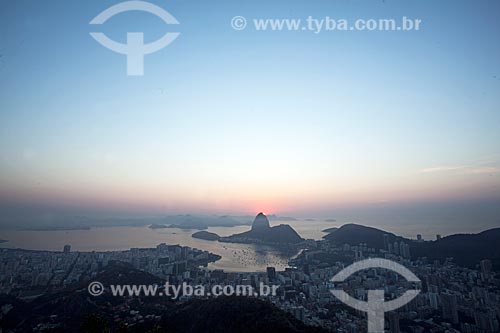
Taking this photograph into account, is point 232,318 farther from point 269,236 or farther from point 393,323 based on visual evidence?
point 269,236

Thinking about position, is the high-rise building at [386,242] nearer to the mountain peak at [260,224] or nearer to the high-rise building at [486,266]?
the high-rise building at [486,266]

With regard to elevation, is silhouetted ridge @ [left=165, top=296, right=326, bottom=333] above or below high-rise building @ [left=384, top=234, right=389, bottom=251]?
above

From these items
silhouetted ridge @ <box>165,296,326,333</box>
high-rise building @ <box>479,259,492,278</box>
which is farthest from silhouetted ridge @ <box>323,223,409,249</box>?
silhouetted ridge @ <box>165,296,326,333</box>

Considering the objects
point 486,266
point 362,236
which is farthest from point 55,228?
point 486,266

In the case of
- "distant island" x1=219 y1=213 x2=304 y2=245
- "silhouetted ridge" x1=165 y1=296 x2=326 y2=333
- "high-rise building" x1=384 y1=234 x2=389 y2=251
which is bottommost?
"distant island" x1=219 y1=213 x2=304 y2=245

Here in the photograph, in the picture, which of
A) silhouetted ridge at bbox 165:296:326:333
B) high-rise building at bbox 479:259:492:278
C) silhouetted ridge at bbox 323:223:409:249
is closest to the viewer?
silhouetted ridge at bbox 165:296:326:333

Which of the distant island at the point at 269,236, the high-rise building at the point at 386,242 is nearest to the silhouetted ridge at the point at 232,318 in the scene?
the high-rise building at the point at 386,242

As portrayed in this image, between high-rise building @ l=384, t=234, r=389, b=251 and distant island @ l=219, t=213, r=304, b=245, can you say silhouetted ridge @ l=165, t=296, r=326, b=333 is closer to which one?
high-rise building @ l=384, t=234, r=389, b=251

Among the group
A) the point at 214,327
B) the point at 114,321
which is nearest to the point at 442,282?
the point at 214,327

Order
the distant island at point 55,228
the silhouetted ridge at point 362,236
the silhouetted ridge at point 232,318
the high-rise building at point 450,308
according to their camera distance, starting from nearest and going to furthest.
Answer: the silhouetted ridge at point 232,318 < the high-rise building at point 450,308 < the silhouetted ridge at point 362,236 < the distant island at point 55,228

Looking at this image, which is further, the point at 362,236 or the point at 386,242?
the point at 362,236
